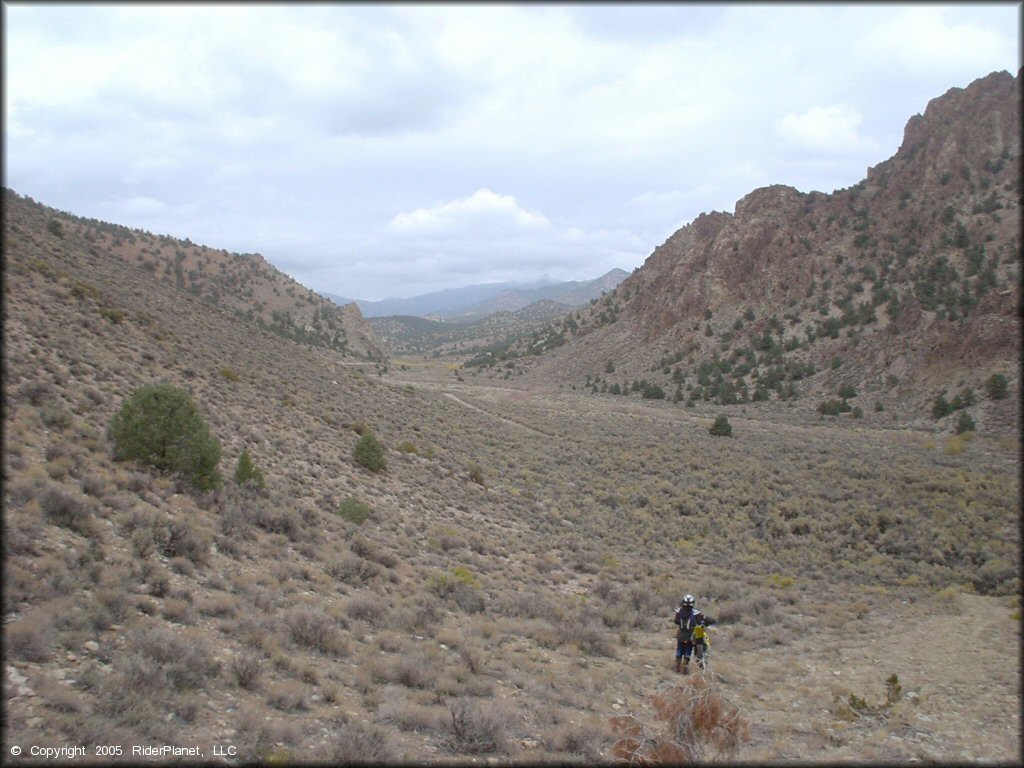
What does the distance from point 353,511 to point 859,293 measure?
204 ft

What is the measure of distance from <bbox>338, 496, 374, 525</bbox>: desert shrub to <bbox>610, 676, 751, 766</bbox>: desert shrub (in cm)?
879

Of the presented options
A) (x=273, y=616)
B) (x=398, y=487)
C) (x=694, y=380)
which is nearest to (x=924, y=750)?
(x=273, y=616)

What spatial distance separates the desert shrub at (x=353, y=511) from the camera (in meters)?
14.1

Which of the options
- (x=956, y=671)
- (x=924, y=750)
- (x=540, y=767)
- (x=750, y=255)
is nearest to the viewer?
(x=540, y=767)

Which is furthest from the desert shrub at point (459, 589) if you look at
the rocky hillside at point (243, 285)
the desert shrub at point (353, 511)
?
the rocky hillside at point (243, 285)

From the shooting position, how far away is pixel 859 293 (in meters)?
59.0

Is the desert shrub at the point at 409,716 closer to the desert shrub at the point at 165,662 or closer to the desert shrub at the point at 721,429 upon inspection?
the desert shrub at the point at 165,662

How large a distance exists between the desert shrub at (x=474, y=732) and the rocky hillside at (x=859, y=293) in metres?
35.9

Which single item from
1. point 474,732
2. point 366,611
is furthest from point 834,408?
point 474,732

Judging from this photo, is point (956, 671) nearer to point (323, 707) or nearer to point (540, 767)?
point (540, 767)

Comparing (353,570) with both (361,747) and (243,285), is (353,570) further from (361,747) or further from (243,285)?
(243,285)

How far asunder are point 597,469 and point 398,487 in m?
10.9

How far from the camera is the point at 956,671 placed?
9.17 meters

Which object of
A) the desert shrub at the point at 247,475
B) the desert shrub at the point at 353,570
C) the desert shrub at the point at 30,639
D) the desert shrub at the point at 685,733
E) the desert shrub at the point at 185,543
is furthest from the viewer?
the desert shrub at the point at 247,475
